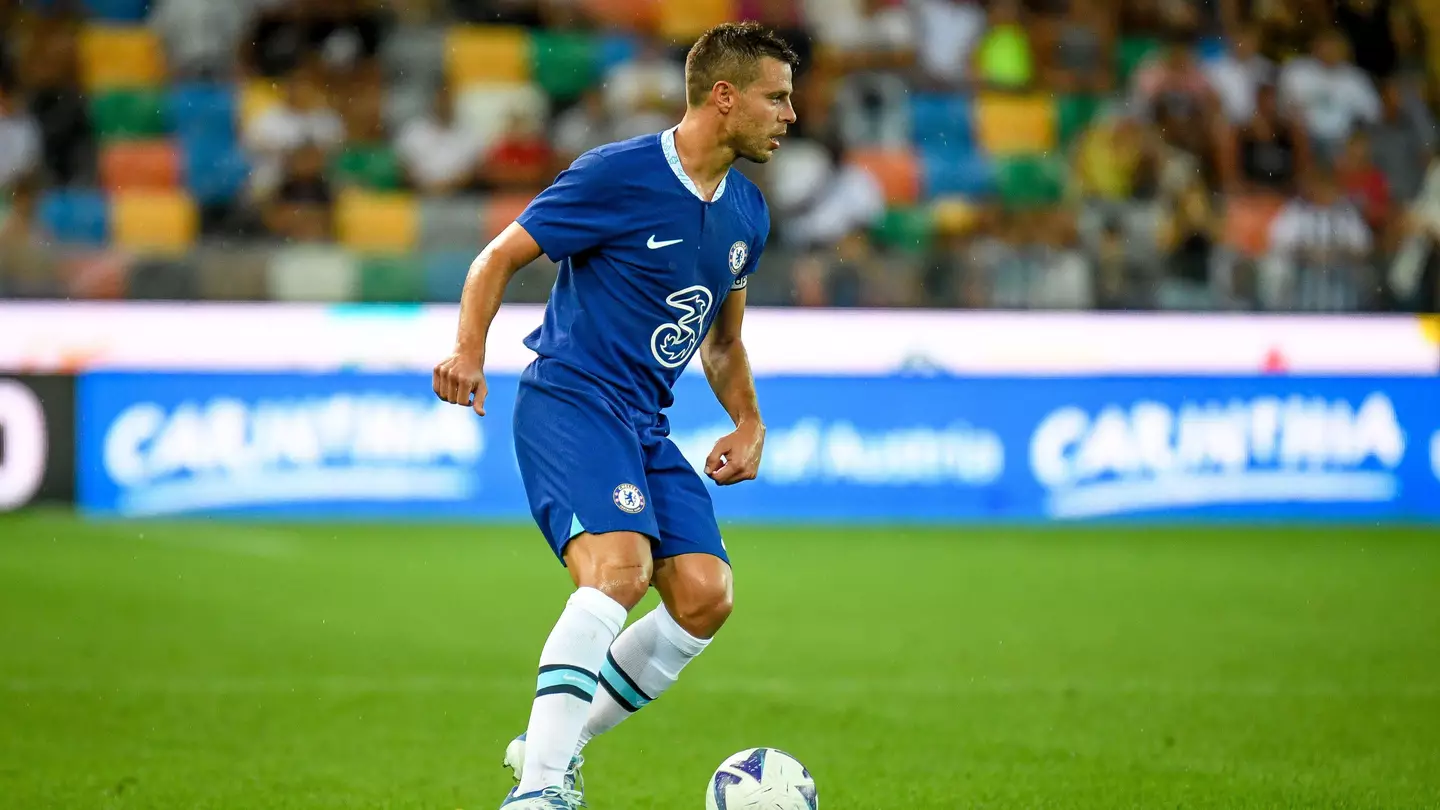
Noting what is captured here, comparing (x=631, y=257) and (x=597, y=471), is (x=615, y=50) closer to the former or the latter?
(x=631, y=257)

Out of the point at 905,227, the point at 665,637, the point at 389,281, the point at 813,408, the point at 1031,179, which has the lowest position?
the point at 665,637

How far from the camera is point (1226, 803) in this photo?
14.7 feet

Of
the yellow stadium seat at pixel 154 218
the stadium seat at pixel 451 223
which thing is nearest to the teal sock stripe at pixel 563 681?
the stadium seat at pixel 451 223

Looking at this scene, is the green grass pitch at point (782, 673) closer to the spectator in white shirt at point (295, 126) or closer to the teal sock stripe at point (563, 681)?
the teal sock stripe at point (563, 681)

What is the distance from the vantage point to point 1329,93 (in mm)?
14977

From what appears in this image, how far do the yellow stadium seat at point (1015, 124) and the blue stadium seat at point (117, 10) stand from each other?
718cm

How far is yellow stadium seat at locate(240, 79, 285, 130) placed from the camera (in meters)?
13.9

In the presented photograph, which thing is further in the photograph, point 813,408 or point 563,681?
point 813,408

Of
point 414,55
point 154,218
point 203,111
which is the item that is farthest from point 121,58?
point 154,218

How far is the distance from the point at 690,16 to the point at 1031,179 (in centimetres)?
361

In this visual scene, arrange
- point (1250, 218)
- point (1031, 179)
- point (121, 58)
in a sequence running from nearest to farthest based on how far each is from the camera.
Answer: point (1250, 218), point (1031, 179), point (121, 58)

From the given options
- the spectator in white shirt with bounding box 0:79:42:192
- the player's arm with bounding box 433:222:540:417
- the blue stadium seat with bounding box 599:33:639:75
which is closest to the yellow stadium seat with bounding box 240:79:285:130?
the spectator in white shirt with bounding box 0:79:42:192

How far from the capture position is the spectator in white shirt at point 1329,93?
577 inches

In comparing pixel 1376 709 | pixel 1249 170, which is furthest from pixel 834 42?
pixel 1376 709
